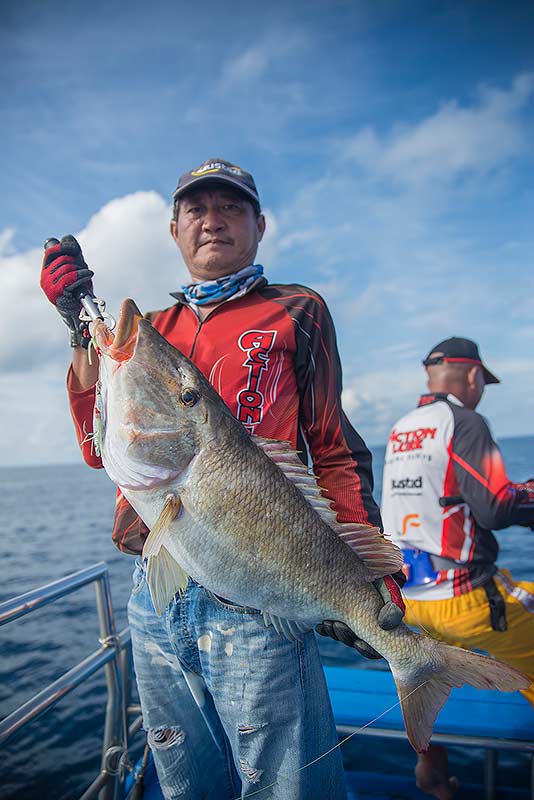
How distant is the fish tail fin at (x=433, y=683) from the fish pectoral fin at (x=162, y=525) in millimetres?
1030

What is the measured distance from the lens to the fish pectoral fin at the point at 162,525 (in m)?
1.67

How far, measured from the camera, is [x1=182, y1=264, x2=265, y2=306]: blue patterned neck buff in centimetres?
239

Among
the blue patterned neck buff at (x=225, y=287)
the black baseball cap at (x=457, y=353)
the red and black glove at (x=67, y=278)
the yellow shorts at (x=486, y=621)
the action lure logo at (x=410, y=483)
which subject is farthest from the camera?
the black baseball cap at (x=457, y=353)

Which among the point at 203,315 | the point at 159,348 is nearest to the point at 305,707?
the point at 159,348

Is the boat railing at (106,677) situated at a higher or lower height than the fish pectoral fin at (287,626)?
lower

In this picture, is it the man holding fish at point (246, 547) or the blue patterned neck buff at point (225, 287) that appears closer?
the man holding fish at point (246, 547)

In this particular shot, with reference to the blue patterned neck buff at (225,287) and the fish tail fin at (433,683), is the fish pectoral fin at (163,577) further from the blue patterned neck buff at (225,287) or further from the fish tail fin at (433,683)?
the blue patterned neck buff at (225,287)

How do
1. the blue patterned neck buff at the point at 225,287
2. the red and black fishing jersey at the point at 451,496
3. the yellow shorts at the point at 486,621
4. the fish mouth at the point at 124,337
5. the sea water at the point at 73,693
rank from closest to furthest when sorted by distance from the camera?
1. the fish mouth at the point at 124,337
2. the blue patterned neck buff at the point at 225,287
3. the yellow shorts at the point at 486,621
4. the red and black fishing jersey at the point at 451,496
5. the sea water at the point at 73,693

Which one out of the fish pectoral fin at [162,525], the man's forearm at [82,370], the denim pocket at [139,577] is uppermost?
the man's forearm at [82,370]

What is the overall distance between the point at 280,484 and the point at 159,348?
2.14ft

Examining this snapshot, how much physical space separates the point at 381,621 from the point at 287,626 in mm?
343

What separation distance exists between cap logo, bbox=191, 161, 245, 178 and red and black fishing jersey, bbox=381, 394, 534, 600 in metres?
2.91

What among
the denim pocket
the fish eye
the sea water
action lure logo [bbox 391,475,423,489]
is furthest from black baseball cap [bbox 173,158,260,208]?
action lure logo [bbox 391,475,423,489]

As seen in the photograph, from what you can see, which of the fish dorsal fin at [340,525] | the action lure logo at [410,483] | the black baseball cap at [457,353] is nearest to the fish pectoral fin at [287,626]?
the fish dorsal fin at [340,525]
